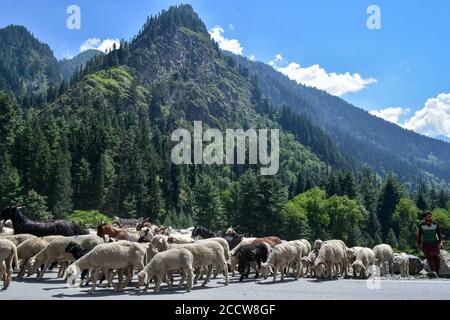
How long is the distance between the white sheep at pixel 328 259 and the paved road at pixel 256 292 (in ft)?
7.58

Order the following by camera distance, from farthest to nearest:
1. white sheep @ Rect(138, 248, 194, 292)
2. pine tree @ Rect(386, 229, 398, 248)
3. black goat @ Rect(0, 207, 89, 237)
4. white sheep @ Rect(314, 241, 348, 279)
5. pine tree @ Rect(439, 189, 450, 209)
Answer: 1. pine tree @ Rect(439, 189, 450, 209)
2. pine tree @ Rect(386, 229, 398, 248)
3. black goat @ Rect(0, 207, 89, 237)
4. white sheep @ Rect(314, 241, 348, 279)
5. white sheep @ Rect(138, 248, 194, 292)

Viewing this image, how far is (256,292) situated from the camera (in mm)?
14641

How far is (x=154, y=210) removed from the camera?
387ft

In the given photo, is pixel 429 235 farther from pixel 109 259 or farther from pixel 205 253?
pixel 109 259

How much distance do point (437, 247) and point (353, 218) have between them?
99425 mm

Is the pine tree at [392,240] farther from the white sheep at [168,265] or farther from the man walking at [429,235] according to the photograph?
the white sheep at [168,265]

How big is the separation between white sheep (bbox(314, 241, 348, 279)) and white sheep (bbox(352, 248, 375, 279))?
65cm

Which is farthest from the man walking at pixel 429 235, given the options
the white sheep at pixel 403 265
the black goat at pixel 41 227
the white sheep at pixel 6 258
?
the black goat at pixel 41 227

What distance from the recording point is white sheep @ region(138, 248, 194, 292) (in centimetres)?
1544

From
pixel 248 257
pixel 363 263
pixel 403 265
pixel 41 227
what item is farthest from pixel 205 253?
pixel 403 265

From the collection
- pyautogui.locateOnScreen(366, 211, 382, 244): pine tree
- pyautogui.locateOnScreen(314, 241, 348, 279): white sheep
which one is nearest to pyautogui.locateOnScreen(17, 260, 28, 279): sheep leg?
pyautogui.locateOnScreen(314, 241, 348, 279): white sheep

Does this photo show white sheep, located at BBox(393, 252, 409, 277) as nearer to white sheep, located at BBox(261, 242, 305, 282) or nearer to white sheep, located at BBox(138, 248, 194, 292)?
white sheep, located at BBox(261, 242, 305, 282)

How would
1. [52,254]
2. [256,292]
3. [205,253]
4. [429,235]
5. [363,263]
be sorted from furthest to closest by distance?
[363,263], [429,235], [52,254], [205,253], [256,292]

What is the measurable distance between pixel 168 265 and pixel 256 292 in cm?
322
